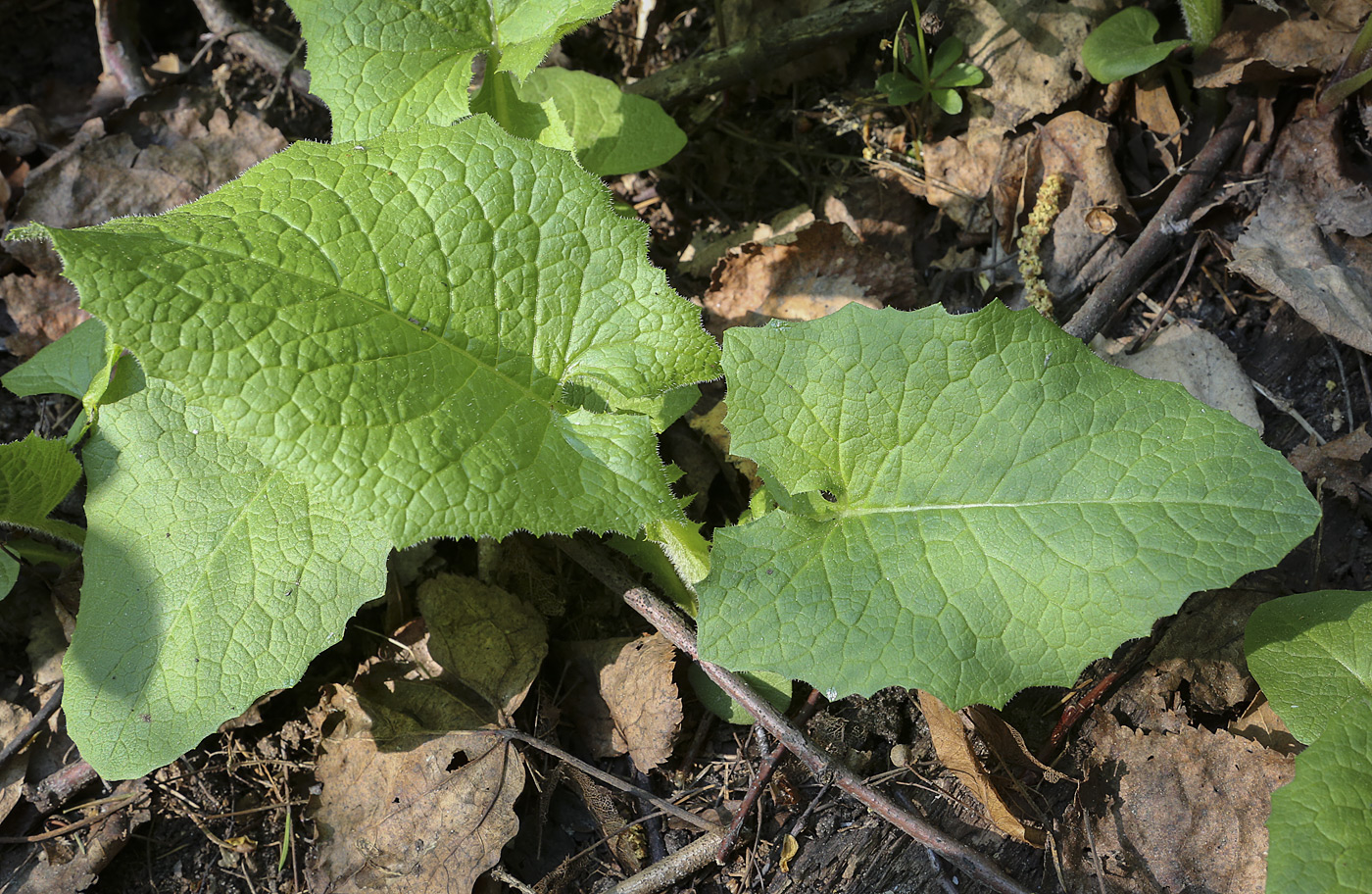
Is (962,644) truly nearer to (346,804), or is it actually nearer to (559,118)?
(346,804)

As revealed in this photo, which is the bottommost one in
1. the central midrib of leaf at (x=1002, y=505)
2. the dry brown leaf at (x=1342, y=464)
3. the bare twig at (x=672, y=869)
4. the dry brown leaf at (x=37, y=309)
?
the bare twig at (x=672, y=869)

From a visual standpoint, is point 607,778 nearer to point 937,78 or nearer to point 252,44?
point 937,78

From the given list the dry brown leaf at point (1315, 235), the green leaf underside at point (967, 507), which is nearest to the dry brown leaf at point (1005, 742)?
the green leaf underside at point (967, 507)

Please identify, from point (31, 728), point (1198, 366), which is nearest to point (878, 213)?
point (1198, 366)

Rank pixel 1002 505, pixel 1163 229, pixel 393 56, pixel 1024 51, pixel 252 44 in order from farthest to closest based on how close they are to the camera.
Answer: pixel 252 44 < pixel 1024 51 < pixel 1163 229 < pixel 393 56 < pixel 1002 505

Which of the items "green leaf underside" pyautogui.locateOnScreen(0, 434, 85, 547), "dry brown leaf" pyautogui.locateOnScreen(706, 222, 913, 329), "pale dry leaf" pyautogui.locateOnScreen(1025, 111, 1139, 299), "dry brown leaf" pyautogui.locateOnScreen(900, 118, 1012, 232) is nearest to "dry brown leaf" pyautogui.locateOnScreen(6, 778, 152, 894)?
"green leaf underside" pyautogui.locateOnScreen(0, 434, 85, 547)

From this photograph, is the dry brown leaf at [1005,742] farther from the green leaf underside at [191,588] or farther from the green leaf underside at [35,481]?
the green leaf underside at [35,481]
